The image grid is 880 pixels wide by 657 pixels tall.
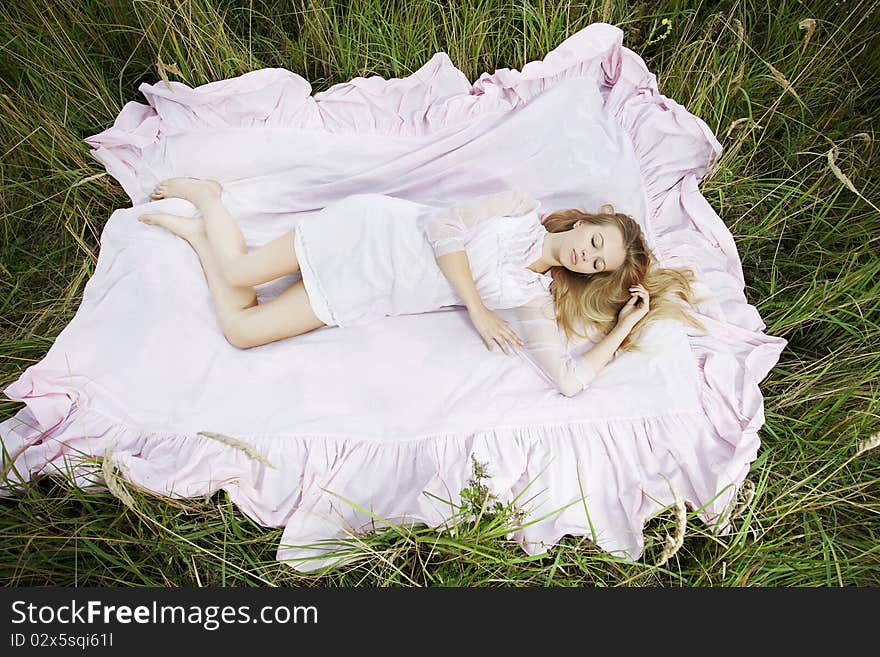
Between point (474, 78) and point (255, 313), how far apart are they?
1.36 meters

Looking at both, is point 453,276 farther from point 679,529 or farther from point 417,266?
point 679,529

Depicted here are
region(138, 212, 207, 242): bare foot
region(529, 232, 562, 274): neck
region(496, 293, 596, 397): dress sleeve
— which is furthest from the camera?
region(138, 212, 207, 242): bare foot

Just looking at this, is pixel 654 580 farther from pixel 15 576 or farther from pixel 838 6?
pixel 838 6

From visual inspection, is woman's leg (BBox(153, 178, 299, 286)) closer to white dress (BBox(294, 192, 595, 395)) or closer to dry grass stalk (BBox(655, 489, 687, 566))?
white dress (BBox(294, 192, 595, 395))

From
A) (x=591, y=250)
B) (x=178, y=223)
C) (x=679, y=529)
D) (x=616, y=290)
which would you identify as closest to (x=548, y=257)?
(x=591, y=250)

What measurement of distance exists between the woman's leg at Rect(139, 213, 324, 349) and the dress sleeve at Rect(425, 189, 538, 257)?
1.42ft

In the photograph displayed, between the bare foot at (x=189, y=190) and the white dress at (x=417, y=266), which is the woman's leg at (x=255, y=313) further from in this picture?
the bare foot at (x=189, y=190)

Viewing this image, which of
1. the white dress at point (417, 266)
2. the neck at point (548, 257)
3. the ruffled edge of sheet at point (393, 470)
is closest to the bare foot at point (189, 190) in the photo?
the white dress at point (417, 266)

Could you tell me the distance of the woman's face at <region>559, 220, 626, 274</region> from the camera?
204cm

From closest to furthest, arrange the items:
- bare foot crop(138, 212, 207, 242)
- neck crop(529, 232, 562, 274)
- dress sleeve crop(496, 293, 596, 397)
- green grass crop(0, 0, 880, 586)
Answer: green grass crop(0, 0, 880, 586) < dress sleeve crop(496, 293, 596, 397) < neck crop(529, 232, 562, 274) < bare foot crop(138, 212, 207, 242)

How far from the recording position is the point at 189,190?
7.42 feet

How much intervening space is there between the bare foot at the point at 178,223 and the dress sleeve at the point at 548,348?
3.29ft

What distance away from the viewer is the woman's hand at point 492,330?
2.03 meters

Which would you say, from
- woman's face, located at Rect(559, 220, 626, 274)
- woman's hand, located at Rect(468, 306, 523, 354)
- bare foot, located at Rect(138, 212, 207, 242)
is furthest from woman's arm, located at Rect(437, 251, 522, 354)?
bare foot, located at Rect(138, 212, 207, 242)
